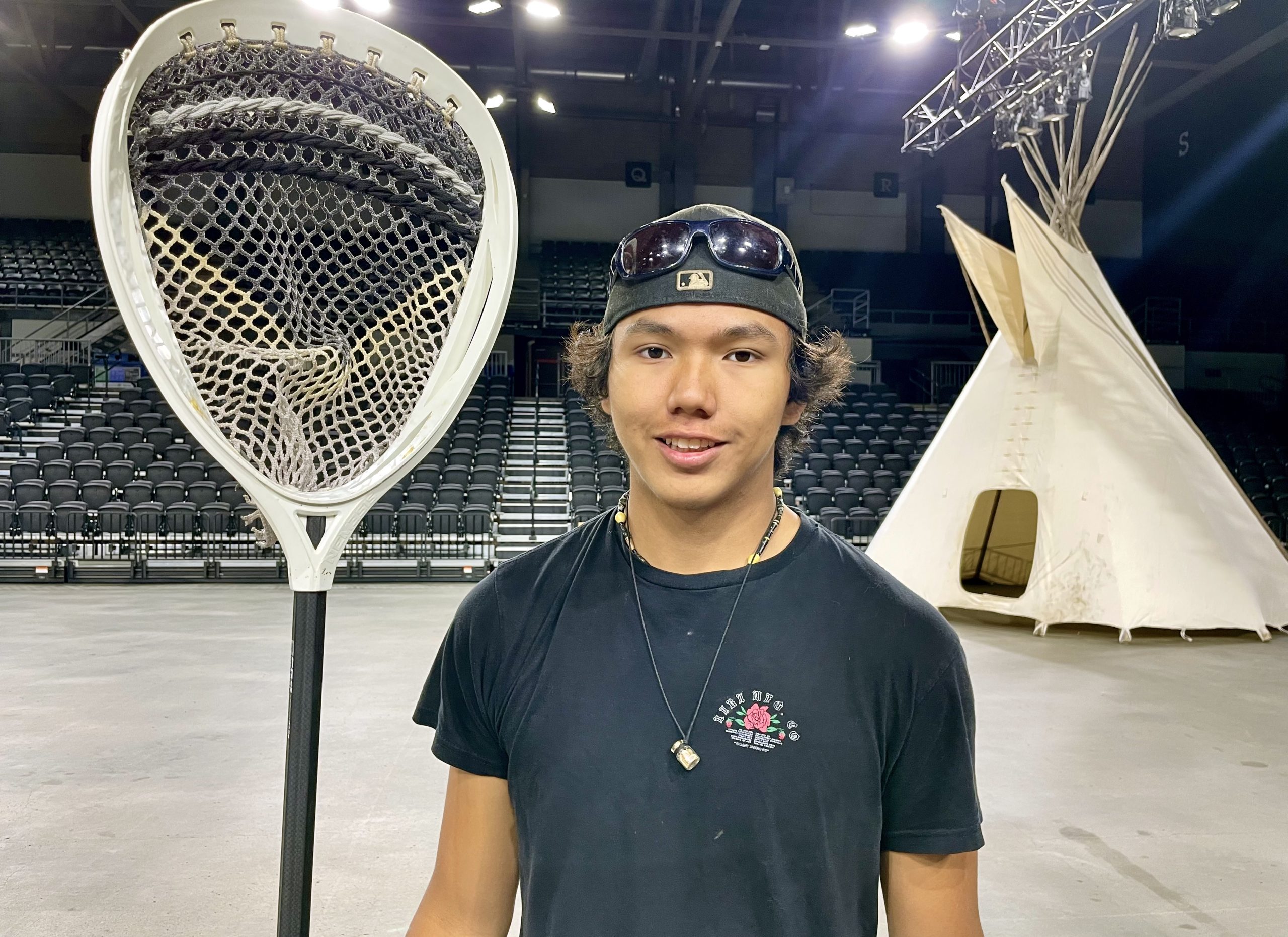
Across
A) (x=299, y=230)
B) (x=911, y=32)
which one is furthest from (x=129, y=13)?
(x=299, y=230)

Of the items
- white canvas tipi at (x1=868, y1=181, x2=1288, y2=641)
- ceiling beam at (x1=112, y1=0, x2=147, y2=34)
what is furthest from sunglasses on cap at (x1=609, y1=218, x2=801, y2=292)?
ceiling beam at (x1=112, y1=0, x2=147, y2=34)

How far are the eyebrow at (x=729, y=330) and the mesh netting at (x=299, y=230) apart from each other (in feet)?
1.49

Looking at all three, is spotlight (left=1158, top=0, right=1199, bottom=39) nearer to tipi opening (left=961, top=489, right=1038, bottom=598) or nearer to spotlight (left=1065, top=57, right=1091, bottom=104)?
spotlight (left=1065, top=57, right=1091, bottom=104)

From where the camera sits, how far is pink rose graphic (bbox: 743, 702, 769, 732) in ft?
A: 3.76

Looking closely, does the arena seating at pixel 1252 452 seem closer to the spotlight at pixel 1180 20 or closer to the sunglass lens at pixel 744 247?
the spotlight at pixel 1180 20

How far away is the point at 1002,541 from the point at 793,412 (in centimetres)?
1074

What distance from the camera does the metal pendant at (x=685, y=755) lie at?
112 centimetres

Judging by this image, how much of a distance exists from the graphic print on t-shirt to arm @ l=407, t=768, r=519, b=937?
13.7 inches

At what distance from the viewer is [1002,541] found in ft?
36.8

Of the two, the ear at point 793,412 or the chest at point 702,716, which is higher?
the ear at point 793,412

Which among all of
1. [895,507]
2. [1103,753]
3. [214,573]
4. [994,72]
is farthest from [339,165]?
[214,573]

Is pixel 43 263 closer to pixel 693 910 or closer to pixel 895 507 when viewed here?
pixel 895 507

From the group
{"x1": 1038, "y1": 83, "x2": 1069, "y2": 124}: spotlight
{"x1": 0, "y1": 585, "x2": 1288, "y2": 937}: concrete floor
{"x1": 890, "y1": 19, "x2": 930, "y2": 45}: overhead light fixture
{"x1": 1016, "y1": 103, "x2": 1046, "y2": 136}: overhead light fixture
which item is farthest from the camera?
{"x1": 890, "y1": 19, "x2": 930, "y2": 45}: overhead light fixture

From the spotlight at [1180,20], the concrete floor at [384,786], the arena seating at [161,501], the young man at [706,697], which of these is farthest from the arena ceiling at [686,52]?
the young man at [706,697]
